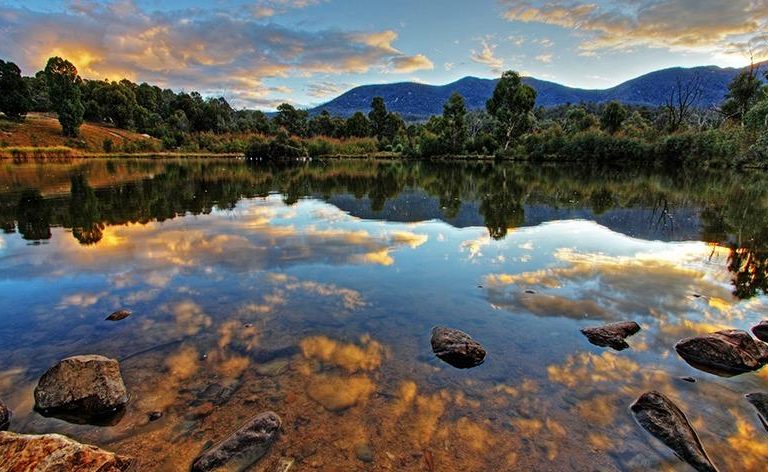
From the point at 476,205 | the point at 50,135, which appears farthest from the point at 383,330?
the point at 50,135

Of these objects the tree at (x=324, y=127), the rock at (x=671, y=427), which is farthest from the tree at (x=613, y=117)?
the rock at (x=671, y=427)

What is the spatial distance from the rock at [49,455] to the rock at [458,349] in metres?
4.16

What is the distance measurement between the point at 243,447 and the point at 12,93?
→ 104070mm

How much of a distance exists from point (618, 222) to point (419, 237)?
9.34 metres

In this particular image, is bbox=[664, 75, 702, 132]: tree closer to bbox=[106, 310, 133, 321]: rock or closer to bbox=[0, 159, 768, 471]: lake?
bbox=[0, 159, 768, 471]: lake

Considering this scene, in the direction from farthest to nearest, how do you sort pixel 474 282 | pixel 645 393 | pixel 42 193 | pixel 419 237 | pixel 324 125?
pixel 324 125 < pixel 42 193 < pixel 419 237 < pixel 474 282 < pixel 645 393

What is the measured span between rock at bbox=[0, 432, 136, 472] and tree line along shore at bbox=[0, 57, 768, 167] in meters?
47.3

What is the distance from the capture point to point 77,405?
4.67m

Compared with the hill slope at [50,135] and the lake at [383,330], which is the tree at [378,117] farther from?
the lake at [383,330]

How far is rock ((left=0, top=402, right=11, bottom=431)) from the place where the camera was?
4309mm

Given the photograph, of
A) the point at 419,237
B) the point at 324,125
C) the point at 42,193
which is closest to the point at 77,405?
the point at 419,237

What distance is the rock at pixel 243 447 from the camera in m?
3.90

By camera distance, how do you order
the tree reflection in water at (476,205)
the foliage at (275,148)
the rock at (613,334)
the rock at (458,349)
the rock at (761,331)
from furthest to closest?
the foliage at (275,148) < the tree reflection in water at (476,205) < the rock at (761,331) < the rock at (613,334) < the rock at (458,349)

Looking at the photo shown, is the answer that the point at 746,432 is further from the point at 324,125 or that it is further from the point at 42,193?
the point at 324,125
